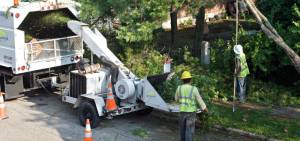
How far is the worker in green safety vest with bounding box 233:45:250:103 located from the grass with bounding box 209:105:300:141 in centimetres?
78

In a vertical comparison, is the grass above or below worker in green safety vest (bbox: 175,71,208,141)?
below

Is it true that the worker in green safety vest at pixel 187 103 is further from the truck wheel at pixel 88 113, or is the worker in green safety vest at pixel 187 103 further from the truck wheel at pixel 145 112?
the truck wheel at pixel 145 112

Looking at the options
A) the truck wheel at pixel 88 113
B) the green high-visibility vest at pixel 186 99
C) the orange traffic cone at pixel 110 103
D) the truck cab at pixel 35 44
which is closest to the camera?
the green high-visibility vest at pixel 186 99

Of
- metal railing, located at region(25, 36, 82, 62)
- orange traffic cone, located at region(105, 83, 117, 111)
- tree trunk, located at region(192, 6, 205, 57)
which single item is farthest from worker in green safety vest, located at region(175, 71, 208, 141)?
tree trunk, located at region(192, 6, 205, 57)

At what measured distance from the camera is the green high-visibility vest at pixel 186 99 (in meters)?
9.89

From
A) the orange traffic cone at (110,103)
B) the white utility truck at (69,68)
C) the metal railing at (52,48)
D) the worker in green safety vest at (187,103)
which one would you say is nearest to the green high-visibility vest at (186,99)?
the worker in green safety vest at (187,103)

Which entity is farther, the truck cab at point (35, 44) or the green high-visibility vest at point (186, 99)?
the truck cab at point (35, 44)

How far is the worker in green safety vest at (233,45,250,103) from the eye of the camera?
13.3 m

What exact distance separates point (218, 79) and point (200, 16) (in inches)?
146

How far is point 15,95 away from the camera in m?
14.4

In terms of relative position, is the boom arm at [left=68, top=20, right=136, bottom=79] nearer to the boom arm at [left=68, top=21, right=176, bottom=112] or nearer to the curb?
the boom arm at [left=68, top=21, right=176, bottom=112]

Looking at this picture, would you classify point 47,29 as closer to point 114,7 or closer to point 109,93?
point 114,7

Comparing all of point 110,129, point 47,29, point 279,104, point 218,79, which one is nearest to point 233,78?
point 218,79

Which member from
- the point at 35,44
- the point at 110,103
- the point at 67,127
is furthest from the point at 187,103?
the point at 35,44
